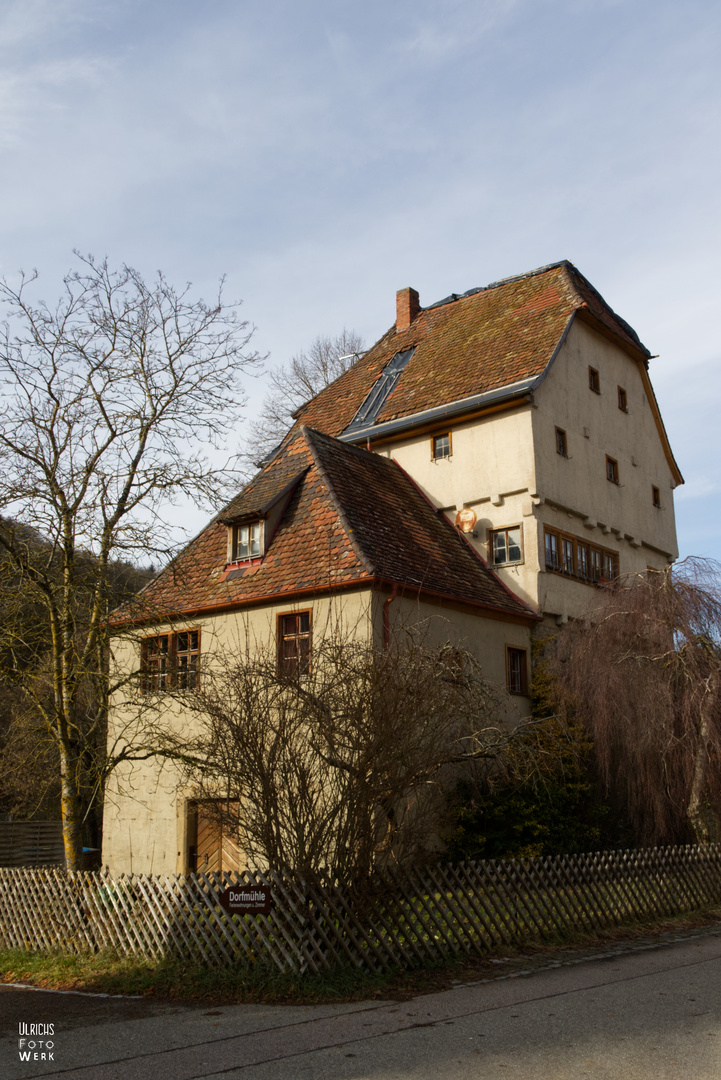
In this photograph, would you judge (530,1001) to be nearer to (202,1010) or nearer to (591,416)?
(202,1010)

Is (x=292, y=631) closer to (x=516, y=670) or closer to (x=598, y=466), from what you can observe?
(x=516, y=670)

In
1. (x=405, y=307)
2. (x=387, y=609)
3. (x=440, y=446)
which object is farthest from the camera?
(x=405, y=307)

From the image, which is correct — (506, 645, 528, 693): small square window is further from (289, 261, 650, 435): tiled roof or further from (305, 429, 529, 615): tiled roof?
(289, 261, 650, 435): tiled roof

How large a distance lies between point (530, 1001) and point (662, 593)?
10496mm

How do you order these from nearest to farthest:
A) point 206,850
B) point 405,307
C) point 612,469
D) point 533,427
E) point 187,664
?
point 187,664
point 206,850
point 533,427
point 612,469
point 405,307

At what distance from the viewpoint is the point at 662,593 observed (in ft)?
58.9

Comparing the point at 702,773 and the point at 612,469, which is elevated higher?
the point at 612,469

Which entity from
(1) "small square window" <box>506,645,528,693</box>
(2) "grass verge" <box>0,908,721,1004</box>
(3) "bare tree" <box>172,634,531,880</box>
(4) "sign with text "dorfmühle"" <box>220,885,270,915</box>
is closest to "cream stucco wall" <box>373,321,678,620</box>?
(1) "small square window" <box>506,645,528,693</box>

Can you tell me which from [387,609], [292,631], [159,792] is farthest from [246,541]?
[159,792]

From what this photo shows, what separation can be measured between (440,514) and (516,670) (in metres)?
4.26

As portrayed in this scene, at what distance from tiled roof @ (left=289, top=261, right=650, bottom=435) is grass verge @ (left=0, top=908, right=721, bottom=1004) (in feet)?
43.2

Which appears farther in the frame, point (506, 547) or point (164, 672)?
point (506, 547)

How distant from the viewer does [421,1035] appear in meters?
7.79

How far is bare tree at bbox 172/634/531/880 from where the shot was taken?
9.98 m
